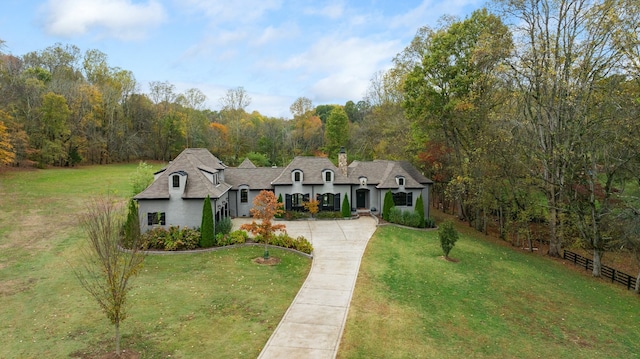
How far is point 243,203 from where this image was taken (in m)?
32.4

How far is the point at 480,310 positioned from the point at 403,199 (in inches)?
697

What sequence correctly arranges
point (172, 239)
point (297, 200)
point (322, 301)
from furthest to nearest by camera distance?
point (297, 200)
point (172, 239)
point (322, 301)

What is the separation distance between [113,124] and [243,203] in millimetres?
39259

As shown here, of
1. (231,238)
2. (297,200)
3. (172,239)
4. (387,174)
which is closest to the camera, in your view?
(172,239)

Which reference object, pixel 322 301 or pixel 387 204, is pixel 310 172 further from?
pixel 322 301

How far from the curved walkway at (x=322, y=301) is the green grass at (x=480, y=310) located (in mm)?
564

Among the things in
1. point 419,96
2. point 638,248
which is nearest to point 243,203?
point 419,96

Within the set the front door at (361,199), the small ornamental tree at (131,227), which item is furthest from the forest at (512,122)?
the small ornamental tree at (131,227)

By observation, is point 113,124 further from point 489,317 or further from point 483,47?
point 489,317

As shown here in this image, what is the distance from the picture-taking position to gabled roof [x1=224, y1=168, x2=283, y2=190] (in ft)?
106

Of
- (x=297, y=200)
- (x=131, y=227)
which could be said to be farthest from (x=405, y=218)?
(x=131, y=227)

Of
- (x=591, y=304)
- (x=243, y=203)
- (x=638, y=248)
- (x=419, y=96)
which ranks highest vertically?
(x=419, y=96)

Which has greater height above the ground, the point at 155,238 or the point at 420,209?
the point at 420,209

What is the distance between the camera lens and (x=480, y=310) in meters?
15.5
